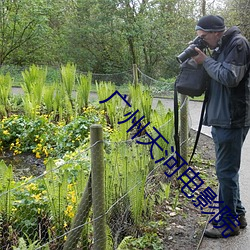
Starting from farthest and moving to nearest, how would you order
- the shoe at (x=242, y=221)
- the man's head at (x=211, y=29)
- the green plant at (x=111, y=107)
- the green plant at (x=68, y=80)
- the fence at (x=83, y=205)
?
the green plant at (x=68, y=80), the green plant at (x=111, y=107), the shoe at (x=242, y=221), the man's head at (x=211, y=29), the fence at (x=83, y=205)

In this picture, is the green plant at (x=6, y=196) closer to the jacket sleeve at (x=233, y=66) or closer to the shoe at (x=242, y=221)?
the jacket sleeve at (x=233, y=66)

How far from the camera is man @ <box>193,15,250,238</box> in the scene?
2955 mm

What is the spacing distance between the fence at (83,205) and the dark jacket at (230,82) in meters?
0.85

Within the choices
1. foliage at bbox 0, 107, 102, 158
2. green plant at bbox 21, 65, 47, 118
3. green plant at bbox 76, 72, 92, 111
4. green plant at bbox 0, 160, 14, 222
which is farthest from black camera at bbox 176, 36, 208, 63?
green plant at bbox 76, 72, 92, 111

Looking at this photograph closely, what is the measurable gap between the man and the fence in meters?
0.74

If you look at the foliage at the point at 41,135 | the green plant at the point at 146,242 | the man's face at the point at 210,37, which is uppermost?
the man's face at the point at 210,37

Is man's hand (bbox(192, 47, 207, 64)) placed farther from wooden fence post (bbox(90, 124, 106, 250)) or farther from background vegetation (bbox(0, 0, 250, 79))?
background vegetation (bbox(0, 0, 250, 79))

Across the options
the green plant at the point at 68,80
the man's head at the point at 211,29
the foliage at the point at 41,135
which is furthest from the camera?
the green plant at the point at 68,80

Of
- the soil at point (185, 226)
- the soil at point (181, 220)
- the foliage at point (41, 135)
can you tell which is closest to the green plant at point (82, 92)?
the foliage at point (41, 135)

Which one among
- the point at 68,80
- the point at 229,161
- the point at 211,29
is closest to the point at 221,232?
the point at 229,161

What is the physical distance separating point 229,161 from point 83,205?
4.35 ft

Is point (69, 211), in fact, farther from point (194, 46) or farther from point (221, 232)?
point (194, 46)

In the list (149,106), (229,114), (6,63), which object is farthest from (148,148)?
(6,63)

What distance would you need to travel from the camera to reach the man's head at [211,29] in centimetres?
309
